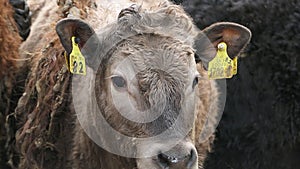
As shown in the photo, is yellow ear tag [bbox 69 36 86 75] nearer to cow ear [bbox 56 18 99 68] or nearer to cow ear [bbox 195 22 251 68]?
cow ear [bbox 56 18 99 68]

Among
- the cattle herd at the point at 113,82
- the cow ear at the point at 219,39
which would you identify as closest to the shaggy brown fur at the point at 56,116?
the cattle herd at the point at 113,82

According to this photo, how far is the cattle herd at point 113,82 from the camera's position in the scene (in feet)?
14.1

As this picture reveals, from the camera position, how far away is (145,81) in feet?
14.0

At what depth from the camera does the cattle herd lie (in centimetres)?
430

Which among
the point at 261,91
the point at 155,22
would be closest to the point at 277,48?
the point at 261,91

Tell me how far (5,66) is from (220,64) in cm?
165

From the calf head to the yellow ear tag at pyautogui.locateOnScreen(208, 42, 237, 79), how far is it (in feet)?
0.28

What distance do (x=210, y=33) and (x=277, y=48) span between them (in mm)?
1887

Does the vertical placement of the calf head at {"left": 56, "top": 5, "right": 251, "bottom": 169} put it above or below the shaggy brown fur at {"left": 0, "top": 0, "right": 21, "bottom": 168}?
above

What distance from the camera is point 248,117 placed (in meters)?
6.63

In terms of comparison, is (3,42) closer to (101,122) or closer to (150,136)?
(101,122)

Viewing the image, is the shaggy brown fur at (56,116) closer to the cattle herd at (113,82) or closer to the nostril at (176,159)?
the cattle herd at (113,82)

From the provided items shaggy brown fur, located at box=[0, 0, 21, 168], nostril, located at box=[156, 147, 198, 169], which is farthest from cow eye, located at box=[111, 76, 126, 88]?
shaggy brown fur, located at box=[0, 0, 21, 168]

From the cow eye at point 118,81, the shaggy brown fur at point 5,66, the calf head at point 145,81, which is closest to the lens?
the calf head at point 145,81
